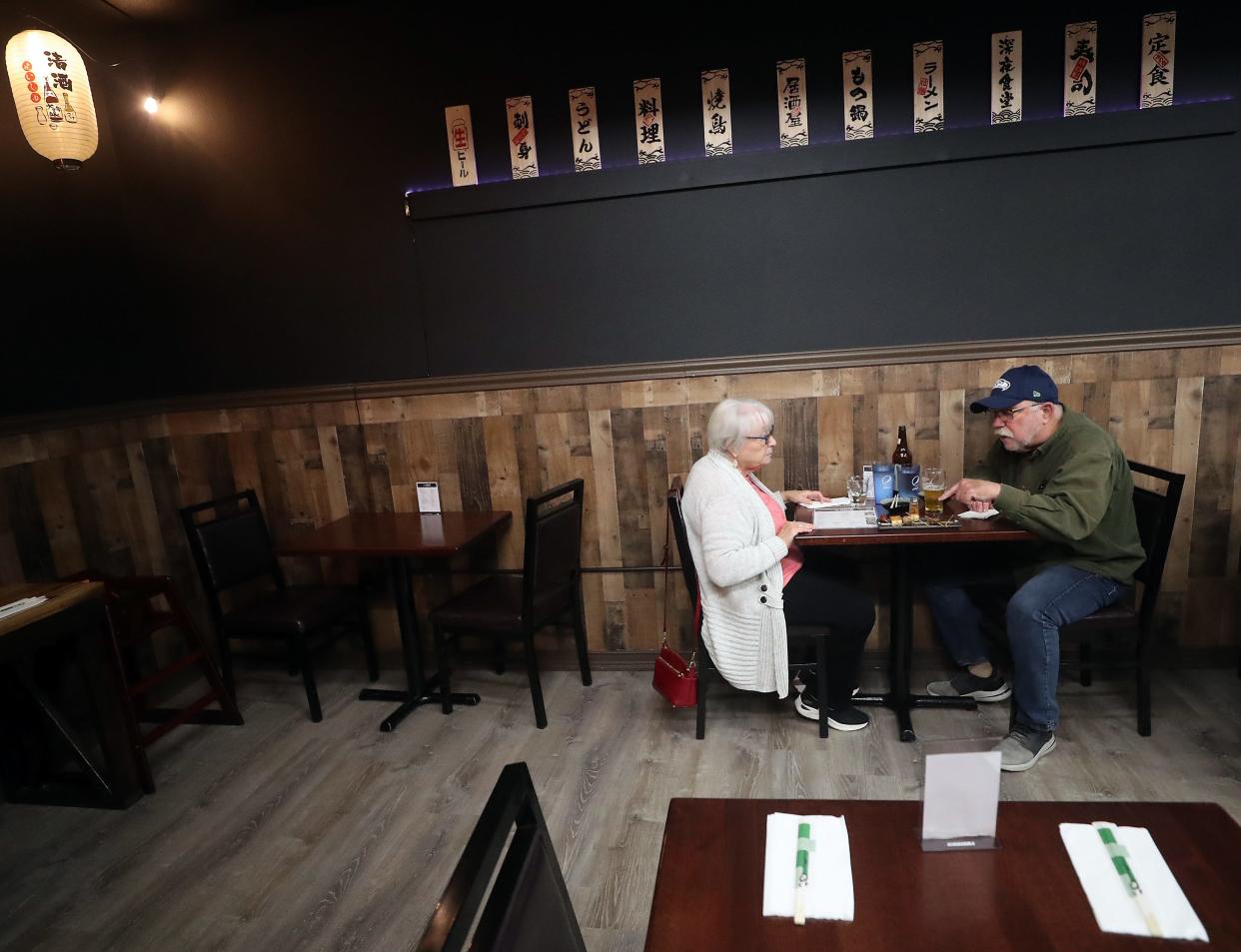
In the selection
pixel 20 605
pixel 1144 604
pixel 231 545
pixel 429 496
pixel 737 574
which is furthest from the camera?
pixel 429 496

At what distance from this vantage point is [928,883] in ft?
3.27

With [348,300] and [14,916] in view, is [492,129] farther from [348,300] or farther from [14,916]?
[14,916]

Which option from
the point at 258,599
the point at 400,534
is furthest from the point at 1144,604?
the point at 258,599

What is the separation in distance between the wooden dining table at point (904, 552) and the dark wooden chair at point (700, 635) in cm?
30

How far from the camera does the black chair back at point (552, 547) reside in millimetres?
2643

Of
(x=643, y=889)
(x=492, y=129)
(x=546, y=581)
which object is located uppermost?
(x=492, y=129)

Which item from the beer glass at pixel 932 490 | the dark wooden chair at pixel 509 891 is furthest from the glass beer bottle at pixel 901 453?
the dark wooden chair at pixel 509 891

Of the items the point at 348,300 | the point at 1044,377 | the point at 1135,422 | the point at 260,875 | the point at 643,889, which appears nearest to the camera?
the point at 643,889

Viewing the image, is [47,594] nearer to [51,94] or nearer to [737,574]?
[51,94]

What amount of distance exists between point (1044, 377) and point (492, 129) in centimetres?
239

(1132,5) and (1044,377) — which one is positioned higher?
(1132,5)

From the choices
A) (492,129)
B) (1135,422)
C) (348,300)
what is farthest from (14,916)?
(1135,422)

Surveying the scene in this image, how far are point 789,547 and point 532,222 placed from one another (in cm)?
178

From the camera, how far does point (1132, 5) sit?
2.64m
